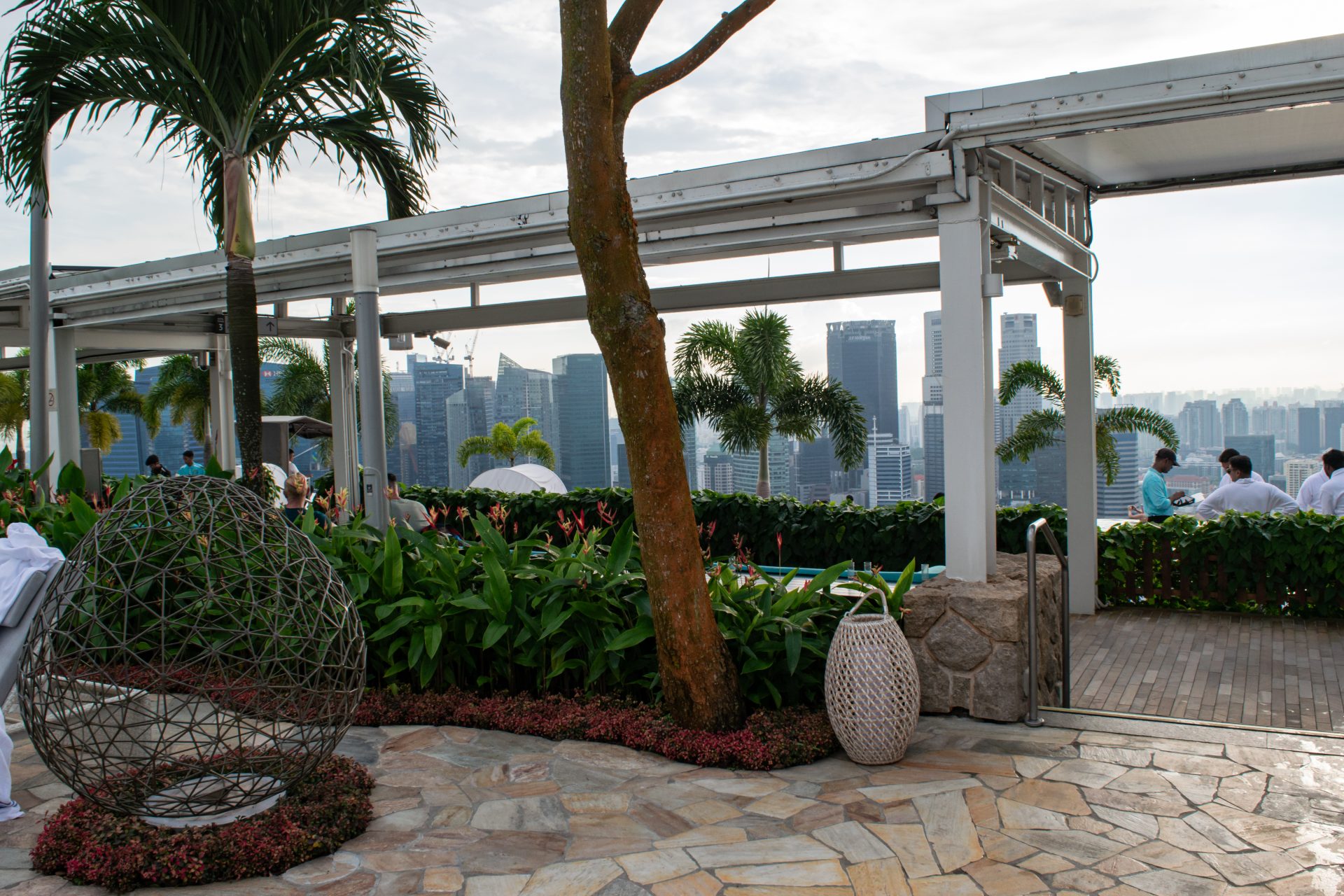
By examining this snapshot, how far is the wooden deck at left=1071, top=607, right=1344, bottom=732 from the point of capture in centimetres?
513

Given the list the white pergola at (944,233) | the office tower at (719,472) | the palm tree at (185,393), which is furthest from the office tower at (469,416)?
the white pergola at (944,233)

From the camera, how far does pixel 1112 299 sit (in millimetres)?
9789

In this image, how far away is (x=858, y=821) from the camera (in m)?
3.55

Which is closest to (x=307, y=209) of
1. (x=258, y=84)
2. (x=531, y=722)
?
(x=258, y=84)

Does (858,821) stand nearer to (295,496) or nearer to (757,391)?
(295,496)

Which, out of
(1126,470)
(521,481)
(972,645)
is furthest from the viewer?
(1126,470)

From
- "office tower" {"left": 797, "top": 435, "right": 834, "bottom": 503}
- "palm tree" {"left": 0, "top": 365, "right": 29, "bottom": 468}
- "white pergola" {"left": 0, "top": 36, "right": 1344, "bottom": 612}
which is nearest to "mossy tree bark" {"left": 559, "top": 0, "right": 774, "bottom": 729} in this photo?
"white pergola" {"left": 0, "top": 36, "right": 1344, "bottom": 612}

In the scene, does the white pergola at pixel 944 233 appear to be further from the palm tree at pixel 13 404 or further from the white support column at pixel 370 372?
the palm tree at pixel 13 404

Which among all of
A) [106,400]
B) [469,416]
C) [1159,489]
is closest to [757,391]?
[1159,489]

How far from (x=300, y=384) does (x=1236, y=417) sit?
17.8m

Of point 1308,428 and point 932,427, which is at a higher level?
point 932,427

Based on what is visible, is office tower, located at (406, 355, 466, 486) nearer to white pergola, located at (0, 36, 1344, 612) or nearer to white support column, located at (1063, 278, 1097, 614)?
white pergola, located at (0, 36, 1344, 612)

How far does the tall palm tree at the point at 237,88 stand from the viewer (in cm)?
676

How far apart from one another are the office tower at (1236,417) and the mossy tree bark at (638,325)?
38.5 ft
